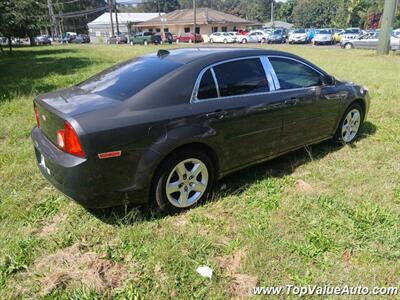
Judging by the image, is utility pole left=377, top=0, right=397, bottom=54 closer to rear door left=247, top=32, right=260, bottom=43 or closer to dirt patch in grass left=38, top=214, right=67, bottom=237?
dirt patch in grass left=38, top=214, right=67, bottom=237

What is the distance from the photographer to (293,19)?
9594 cm

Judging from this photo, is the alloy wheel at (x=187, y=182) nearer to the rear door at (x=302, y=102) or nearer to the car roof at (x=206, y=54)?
the car roof at (x=206, y=54)

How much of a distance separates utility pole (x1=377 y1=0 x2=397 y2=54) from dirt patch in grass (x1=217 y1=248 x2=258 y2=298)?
64.4 feet

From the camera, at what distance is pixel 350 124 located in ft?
18.0

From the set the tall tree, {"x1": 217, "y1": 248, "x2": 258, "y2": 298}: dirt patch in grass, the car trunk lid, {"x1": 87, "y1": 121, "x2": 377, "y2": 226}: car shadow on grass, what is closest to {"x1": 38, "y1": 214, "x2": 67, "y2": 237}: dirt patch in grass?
{"x1": 87, "y1": 121, "x2": 377, "y2": 226}: car shadow on grass

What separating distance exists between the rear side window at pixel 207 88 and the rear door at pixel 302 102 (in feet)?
2.99

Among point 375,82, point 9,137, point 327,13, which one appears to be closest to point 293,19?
point 327,13

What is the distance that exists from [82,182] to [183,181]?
3.21ft

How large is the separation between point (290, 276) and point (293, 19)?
103 metres

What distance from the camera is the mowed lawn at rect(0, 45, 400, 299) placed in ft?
8.90

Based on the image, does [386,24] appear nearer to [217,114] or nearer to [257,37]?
[217,114]

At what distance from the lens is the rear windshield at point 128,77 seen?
3412 mm

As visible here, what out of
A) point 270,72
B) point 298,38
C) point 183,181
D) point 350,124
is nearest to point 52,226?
point 183,181

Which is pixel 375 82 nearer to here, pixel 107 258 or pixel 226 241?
pixel 226 241
